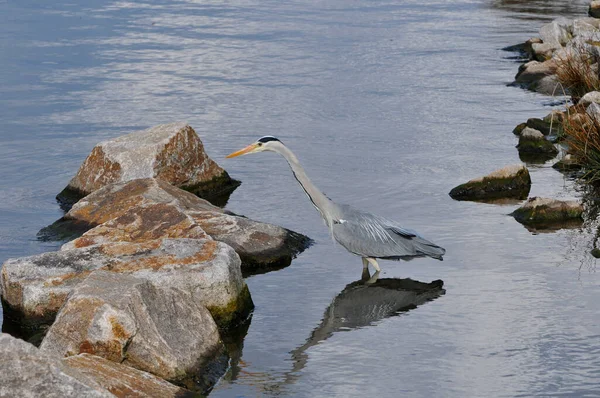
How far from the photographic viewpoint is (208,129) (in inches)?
637

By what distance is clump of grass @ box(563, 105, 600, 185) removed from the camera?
41.6ft

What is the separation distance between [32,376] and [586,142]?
336 inches

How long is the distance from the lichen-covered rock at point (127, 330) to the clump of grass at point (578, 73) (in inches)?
388

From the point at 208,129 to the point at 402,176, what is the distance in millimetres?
3771

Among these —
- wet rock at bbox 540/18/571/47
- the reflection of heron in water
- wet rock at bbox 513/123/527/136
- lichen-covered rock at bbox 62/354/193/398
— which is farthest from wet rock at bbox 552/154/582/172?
wet rock at bbox 540/18/571/47

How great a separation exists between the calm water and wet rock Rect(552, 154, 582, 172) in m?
0.33

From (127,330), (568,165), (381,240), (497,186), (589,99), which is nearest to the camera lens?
(127,330)

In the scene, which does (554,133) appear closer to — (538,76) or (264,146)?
(538,76)

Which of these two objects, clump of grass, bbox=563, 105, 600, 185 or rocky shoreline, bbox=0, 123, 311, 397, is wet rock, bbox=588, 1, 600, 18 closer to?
clump of grass, bbox=563, 105, 600, 185

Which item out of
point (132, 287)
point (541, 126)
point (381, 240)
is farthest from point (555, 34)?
point (132, 287)

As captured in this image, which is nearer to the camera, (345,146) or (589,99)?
(589,99)

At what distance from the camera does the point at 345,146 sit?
1520 cm

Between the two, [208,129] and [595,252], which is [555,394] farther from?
[208,129]

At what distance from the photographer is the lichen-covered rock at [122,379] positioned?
263 inches
